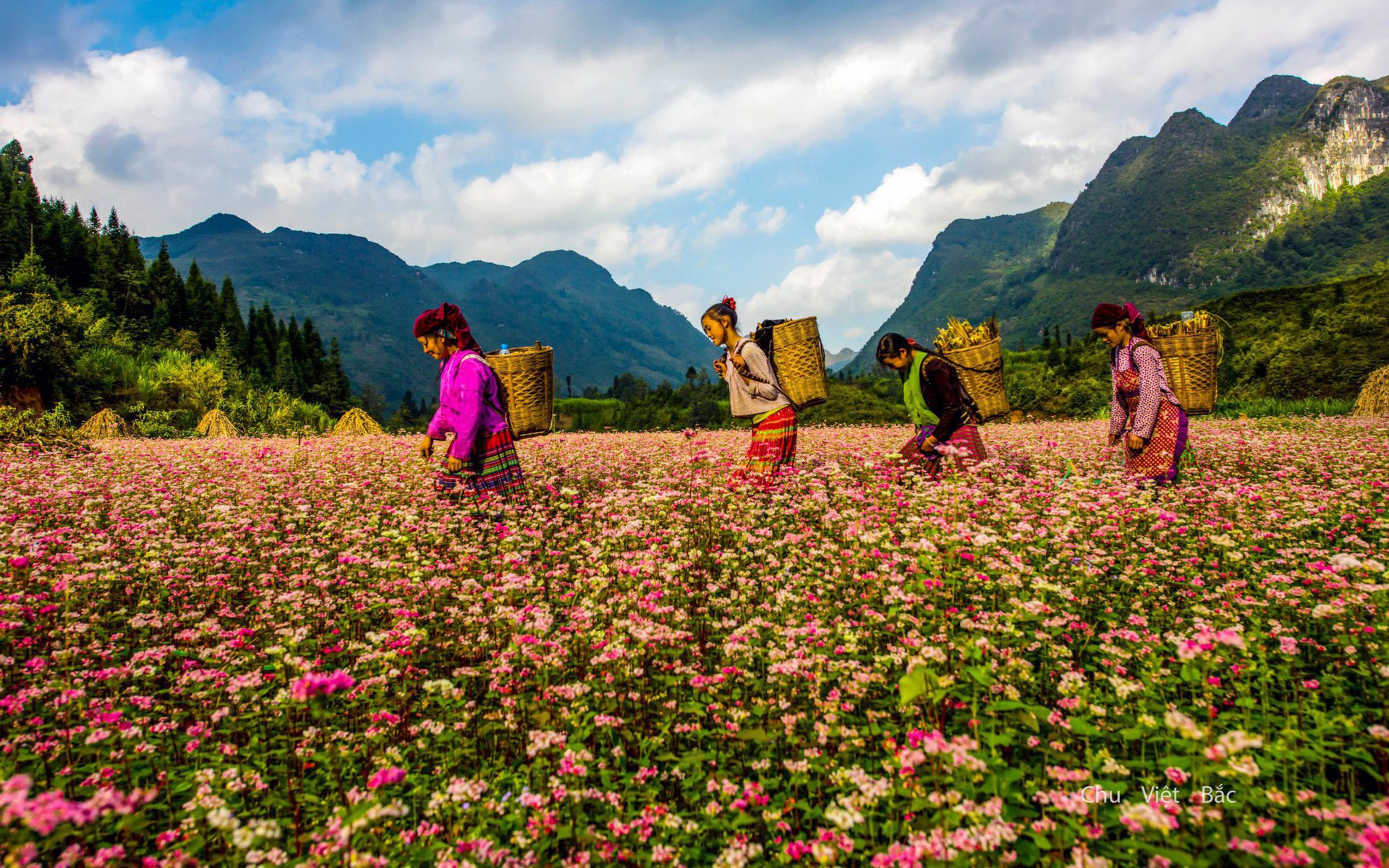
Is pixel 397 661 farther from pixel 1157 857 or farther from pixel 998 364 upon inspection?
pixel 998 364

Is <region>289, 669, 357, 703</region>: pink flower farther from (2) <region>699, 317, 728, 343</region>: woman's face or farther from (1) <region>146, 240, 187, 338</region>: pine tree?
(1) <region>146, 240, 187, 338</region>: pine tree

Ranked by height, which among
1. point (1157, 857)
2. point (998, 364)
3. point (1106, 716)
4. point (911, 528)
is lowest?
point (1106, 716)

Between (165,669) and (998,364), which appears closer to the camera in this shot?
(165,669)

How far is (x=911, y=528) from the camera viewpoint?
4750 millimetres

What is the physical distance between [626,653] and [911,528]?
251 centimetres

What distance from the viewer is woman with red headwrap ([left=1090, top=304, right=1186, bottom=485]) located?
6570mm

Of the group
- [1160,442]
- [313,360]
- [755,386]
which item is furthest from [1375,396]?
[313,360]

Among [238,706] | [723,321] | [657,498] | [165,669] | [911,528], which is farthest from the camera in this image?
[723,321]

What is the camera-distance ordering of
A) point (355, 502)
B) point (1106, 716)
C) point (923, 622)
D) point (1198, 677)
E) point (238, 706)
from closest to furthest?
point (1198, 677) → point (1106, 716) → point (238, 706) → point (923, 622) → point (355, 502)

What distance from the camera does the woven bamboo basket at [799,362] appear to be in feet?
25.0

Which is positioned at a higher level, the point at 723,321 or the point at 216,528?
the point at 723,321

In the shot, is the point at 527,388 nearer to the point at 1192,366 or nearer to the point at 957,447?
the point at 957,447

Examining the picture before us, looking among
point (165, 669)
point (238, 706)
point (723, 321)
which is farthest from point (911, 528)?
point (165, 669)

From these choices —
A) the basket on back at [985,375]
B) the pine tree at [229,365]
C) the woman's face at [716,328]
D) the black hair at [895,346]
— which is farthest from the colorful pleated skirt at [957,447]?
the pine tree at [229,365]
